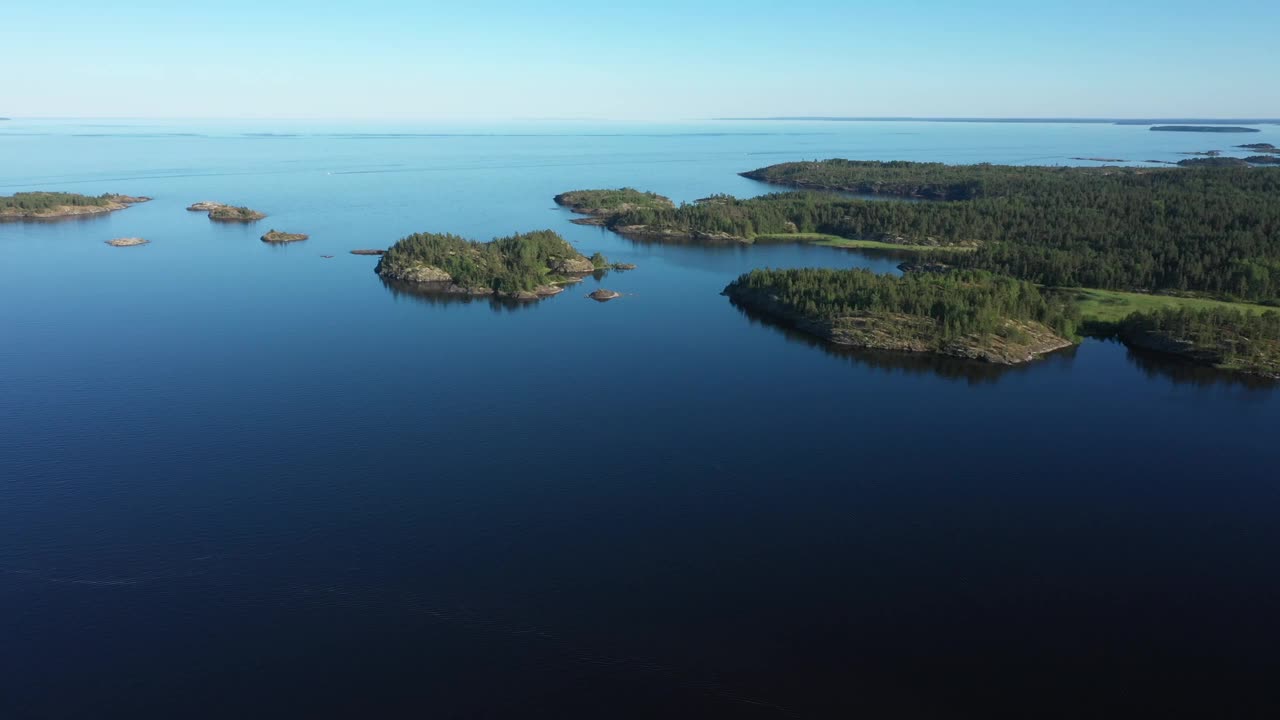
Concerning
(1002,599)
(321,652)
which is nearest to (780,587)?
(1002,599)

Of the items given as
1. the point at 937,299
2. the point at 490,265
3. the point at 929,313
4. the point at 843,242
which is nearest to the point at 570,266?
the point at 490,265

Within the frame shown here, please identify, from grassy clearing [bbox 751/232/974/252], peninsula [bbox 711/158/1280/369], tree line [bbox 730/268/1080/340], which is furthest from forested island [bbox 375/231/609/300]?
peninsula [bbox 711/158/1280/369]

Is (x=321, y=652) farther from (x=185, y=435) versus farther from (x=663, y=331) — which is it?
(x=663, y=331)

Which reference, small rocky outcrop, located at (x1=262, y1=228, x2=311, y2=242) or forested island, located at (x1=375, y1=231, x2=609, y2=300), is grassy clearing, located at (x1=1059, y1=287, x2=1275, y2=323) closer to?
forested island, located at (x1=375, y1=231, x2=609, y2=300)

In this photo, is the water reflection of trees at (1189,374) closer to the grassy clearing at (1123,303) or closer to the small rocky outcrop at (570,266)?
the grassy clearing at (1123,303)

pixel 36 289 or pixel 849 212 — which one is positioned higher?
pixel 849 212

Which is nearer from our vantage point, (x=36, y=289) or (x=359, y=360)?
(x=359, y=360)

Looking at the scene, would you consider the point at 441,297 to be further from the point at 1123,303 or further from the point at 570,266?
the point at 1123,303

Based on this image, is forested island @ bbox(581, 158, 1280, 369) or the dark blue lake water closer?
the dark blue lake water
